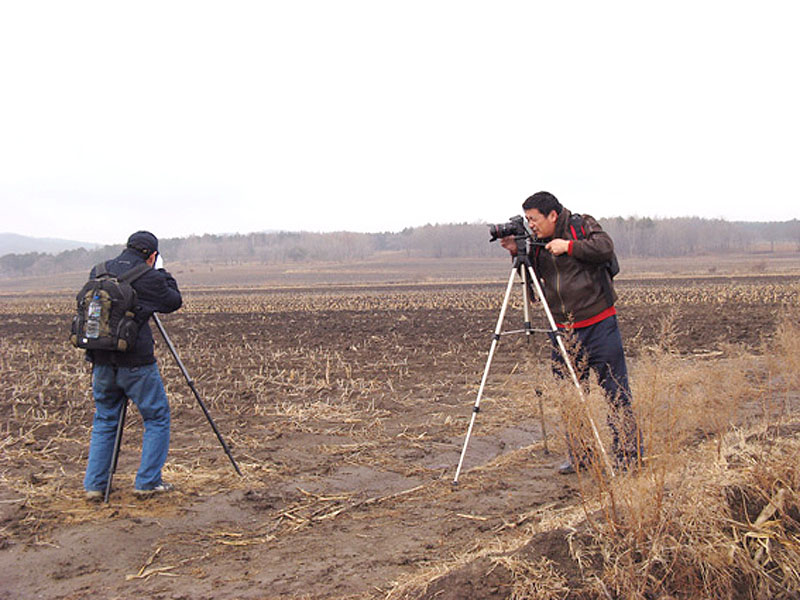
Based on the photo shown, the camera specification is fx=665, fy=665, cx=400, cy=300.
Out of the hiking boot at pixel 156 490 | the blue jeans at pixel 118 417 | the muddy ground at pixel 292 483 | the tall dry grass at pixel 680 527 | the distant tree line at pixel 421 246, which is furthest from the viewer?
the distant tree line at pixel 421 246

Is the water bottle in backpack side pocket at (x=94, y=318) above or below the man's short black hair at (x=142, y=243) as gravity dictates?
below

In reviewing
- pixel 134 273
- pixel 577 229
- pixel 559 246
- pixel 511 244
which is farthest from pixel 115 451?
pixel 577 229

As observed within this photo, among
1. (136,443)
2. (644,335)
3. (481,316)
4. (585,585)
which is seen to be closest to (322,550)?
(585,585)

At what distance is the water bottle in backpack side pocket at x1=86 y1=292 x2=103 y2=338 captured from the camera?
5027 millimetres

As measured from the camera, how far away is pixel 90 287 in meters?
5.13

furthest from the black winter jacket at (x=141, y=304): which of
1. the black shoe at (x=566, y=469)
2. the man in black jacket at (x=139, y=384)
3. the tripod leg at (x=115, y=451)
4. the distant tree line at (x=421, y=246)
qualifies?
the distant tree line at (x=421, y=246)

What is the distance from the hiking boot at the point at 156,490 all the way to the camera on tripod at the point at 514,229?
3.41 meters

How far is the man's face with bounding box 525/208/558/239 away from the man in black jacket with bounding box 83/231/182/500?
2.98 m

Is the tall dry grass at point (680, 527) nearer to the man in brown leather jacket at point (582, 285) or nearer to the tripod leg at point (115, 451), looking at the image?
the man in brown leather jacket at point (582, 285)

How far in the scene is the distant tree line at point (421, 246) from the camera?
105 m

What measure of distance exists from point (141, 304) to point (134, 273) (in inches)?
9.8

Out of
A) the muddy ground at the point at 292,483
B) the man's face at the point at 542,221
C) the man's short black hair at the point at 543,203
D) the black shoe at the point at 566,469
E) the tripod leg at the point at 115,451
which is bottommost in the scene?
the muddy ground at the point at 292,483

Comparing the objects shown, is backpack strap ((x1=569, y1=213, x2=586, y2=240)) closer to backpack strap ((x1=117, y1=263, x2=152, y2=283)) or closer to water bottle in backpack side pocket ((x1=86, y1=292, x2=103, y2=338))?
backpack strap ((x1=117, y1=263, x2=152, y2=283))

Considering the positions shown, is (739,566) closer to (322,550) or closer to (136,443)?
(322,550)
